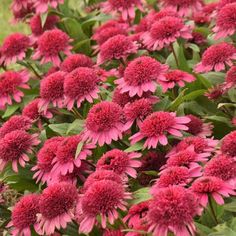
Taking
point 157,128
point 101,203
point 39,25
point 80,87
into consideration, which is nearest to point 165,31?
point 80,87

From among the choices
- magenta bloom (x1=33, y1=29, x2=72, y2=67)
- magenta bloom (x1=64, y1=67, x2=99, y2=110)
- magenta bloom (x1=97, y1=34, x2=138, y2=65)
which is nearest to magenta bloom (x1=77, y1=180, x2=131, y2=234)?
magenta bloom (x1=64, y1=67, x2=99, y2=110)

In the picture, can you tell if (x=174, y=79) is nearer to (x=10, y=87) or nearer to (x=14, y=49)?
(x=10, y=87)

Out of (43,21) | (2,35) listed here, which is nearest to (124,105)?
(43,21)

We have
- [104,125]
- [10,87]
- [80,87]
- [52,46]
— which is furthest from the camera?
[52,46]

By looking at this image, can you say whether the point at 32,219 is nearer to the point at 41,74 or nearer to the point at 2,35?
the point at 41,74

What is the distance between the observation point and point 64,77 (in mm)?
3092

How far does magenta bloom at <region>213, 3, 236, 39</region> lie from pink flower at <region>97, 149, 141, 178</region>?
98cm

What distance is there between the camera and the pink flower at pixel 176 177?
221cm

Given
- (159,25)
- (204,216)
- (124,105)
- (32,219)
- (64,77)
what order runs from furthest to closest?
(159,25)
(64,77)
(124,105)
(32,219)
(204,216)

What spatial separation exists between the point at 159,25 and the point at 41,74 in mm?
1145

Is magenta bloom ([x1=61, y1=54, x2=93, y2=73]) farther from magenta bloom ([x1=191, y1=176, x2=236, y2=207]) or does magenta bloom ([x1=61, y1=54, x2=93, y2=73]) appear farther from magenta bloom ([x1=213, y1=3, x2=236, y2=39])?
magenta bloom ([x1=191, y1=176, x2=236, y2=207])

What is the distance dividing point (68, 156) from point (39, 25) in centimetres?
172

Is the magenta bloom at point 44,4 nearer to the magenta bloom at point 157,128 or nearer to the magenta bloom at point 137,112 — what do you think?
the magenta bloom at point 137,112

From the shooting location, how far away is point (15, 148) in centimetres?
288
